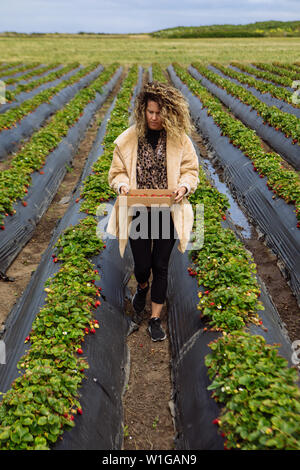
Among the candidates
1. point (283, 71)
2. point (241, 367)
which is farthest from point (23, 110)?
point (283, 71)

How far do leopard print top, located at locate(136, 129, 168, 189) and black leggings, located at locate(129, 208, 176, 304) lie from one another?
26cm

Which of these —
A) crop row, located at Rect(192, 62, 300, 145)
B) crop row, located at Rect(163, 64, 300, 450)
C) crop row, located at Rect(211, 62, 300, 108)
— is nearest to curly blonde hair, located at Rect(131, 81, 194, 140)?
crop row, located at Rect(163, 64, 300, 450)

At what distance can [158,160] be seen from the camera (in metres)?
3.06

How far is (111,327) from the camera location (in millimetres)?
3793

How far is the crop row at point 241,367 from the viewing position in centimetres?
225

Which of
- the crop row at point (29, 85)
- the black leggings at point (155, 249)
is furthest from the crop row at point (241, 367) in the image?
the crop row at point (29, 85)

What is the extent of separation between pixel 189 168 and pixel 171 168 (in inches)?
7.3

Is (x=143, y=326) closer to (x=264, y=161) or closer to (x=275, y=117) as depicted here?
(x=264, y=161)

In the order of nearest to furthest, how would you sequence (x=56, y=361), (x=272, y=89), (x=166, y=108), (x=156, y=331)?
(x=166, y=108), (x=56, y=361), (x=156, y=331), (x=272, y=89)

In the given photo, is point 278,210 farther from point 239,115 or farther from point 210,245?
point 239,115

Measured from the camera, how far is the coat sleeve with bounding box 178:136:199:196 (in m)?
3.07

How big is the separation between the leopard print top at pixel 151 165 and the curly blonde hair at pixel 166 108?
0.39 ft

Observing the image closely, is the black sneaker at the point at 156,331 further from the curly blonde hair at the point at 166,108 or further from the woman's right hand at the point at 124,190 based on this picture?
the curly blonde hair at the point at 166,108
